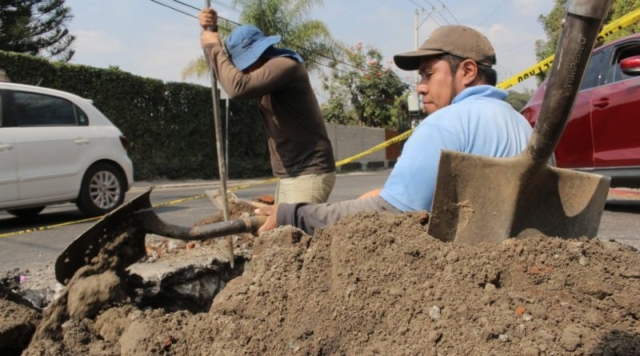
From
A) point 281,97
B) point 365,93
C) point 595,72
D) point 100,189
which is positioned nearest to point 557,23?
point 365,93

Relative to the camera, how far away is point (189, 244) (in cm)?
404

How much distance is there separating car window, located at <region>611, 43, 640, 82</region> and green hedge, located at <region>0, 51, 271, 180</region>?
454 inches

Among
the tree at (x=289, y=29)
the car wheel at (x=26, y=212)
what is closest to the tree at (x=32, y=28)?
the tree at (x=289, y=29)

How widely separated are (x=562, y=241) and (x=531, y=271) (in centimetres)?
19

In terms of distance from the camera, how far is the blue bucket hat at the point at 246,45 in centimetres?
325

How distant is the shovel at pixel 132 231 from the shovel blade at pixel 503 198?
865 mm

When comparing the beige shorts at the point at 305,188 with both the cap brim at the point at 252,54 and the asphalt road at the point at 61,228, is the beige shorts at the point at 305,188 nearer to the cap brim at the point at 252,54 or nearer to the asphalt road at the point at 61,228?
the cap brim at the point at 252,54

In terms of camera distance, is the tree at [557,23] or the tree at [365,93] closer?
the tree at [557,23]

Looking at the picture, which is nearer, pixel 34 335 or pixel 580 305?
pixel 580 305

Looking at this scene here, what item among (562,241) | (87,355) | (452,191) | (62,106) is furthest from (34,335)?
(62,106)

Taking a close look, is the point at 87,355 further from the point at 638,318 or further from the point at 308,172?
the point at 308,172

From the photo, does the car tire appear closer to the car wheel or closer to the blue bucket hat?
the car wheel

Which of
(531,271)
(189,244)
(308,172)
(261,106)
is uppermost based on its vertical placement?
(261,106)

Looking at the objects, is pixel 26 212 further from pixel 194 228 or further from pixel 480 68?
pixel 480 68
